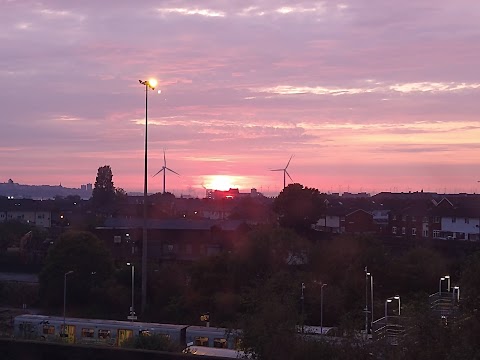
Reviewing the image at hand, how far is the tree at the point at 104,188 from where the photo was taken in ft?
169

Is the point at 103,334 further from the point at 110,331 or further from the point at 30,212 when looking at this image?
the point at 30,212

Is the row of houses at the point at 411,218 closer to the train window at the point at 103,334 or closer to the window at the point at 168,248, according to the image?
the window at the point at 168,248

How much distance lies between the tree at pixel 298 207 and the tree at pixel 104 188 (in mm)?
25764

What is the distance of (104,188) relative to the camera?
5175 cm

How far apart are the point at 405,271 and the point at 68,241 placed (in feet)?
35.2

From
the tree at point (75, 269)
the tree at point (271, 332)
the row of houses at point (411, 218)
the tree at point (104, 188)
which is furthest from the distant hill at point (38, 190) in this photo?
the tree at point (271, 332)

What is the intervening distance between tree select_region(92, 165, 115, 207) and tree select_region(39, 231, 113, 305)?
101ft

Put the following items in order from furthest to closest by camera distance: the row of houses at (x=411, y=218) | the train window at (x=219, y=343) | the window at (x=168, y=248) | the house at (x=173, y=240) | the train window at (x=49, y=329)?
the row of houses at (x=411, y=218), the window at (x=168, y=248), the house at (x=173, y=240), the train window at (x=49, y=329), the train window at (x=219, y=343)

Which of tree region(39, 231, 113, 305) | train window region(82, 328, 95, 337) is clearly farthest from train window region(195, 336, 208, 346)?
tree region(39, 231, 113, 305)

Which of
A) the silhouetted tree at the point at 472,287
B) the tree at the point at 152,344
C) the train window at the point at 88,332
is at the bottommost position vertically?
the train window at the point at 88,332

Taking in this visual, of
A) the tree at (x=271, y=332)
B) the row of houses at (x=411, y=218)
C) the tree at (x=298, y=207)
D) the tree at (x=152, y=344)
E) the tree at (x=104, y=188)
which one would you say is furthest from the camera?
the tree at (x=104, y=188)

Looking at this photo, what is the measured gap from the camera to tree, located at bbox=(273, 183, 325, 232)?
2842cm

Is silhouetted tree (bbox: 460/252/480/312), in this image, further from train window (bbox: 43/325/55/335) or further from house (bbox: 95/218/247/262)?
house (bbox: 95/218/247/262)

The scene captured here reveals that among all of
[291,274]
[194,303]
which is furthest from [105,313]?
[291,274]
